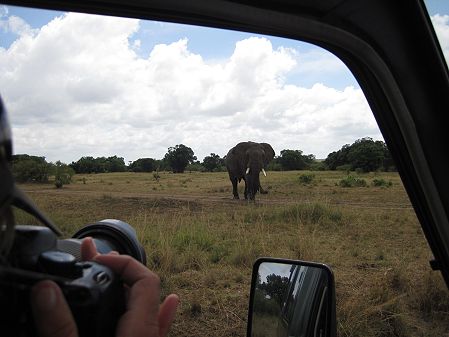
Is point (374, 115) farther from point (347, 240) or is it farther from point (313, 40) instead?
point (347, 240)

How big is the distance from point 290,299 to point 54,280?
4.32ft

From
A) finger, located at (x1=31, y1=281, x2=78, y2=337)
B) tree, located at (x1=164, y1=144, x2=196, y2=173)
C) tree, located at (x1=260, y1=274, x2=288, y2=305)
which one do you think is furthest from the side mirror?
tree, located at (x1=164, y1=144, x2=196, y2=173)

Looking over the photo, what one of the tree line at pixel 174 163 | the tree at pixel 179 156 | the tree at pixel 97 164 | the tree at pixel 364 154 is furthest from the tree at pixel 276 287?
the tree at pixel 179 156

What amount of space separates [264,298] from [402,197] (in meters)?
13.2

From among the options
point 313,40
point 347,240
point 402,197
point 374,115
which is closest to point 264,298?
point 374,115

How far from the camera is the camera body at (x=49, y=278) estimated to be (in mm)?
588

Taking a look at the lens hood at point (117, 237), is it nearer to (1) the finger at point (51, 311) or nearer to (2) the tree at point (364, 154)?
(1) the finger at point (51, 311)

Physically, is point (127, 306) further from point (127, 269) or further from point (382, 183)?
point (382, 183)

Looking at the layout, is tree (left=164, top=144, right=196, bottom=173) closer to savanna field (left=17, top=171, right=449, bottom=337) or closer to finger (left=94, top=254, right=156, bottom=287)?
savanna field (left=17, top=171, right=449, bottom=337)

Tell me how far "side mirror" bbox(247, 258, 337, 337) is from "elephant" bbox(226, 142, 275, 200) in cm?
1324

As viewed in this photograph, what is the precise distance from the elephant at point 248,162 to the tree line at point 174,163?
2582mm

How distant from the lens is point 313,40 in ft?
5.44

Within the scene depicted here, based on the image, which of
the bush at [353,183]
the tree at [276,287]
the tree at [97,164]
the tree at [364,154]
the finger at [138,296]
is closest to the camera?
the finger at [138,296]

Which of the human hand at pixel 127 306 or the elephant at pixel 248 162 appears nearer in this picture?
the human hand at pixel 127 306
